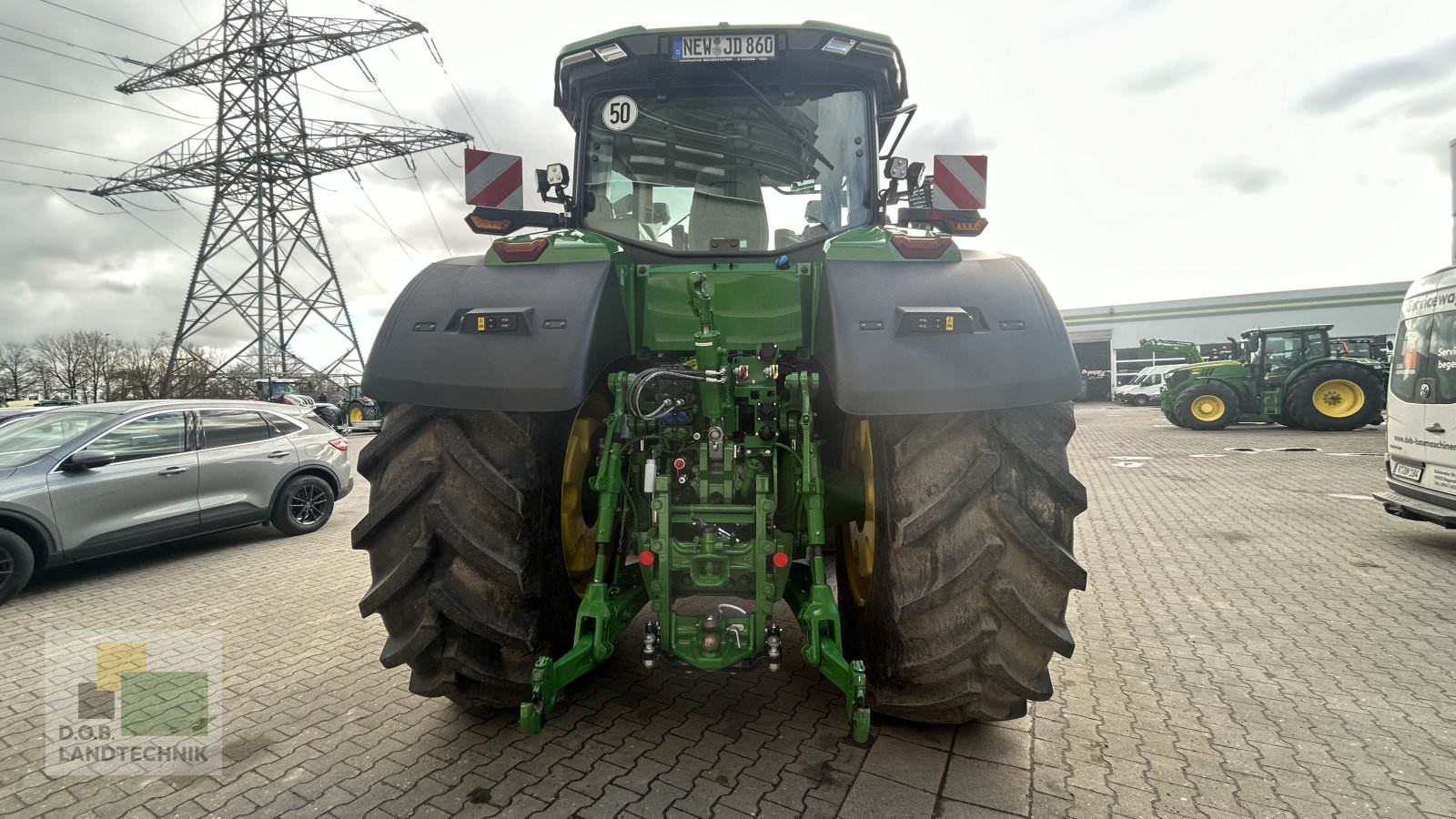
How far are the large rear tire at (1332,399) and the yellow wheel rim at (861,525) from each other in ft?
59.4

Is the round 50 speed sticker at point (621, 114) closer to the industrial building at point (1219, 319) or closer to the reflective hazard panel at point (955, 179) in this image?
the reflective hazard panel at point (955, 179)

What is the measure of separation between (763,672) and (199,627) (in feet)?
12.6

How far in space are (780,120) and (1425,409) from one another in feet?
21.6

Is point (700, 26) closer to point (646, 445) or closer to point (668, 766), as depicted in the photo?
point (646, 445)

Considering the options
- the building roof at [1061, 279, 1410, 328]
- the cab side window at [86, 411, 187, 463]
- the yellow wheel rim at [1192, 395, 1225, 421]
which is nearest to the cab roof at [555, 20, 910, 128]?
the cab side window at [86, 411, 187, 463]

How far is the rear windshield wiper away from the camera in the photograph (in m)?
3.25

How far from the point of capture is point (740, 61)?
3.18m

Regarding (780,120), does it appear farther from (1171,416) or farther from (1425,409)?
(1171,416)

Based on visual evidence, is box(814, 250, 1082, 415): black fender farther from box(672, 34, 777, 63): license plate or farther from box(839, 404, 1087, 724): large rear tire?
box(672, 34, 777, 63): license plate

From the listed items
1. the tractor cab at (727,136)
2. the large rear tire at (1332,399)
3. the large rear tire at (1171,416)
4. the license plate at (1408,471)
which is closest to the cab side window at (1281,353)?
the large rear tire at (1332,399)

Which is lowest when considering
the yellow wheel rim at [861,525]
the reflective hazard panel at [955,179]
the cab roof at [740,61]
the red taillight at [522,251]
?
the yellow wheel rim at [861,525]

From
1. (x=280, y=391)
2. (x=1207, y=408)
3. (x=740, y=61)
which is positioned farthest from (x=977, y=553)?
(x=280, y=391)

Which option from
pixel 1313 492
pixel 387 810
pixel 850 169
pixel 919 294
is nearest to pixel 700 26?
pixel 850 169

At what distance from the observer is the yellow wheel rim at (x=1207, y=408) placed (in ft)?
58.9
